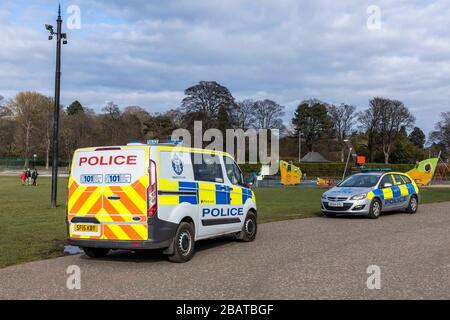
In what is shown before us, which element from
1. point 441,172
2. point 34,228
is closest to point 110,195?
point 34,228

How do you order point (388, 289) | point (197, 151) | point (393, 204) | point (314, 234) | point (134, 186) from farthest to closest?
point (393, 204), point (314, 234), point (197, 151), point (134, 186), point (388, 289)

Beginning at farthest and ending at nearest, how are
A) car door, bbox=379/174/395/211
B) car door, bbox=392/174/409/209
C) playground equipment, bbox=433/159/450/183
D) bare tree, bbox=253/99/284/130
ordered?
bare tree, bbox=253/99/284/130 → playground equipment, bbox=433/159/450/183 → car door, bbox=392/174/409/209 → car door, bbox=379/174/395/211

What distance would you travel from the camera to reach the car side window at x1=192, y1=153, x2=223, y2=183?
9.26 m

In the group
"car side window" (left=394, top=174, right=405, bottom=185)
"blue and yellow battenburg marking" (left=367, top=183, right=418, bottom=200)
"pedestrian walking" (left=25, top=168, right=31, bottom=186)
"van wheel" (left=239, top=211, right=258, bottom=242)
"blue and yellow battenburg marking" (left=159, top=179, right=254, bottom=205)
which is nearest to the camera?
"blue and yellow battenburg marking" (left=159, top=179, right=254, bottom=205)

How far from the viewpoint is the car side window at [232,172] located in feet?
34.4

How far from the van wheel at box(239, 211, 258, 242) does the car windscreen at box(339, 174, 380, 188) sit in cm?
635

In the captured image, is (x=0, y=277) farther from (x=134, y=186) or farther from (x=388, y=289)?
(x=388, y=289)

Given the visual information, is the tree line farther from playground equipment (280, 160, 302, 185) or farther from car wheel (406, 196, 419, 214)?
car wheel (406, 196, 419, 214)

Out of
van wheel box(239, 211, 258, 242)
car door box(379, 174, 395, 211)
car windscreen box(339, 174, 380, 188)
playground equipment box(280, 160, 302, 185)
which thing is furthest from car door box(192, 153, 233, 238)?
playground equipment box(280, 160, 302, 185)

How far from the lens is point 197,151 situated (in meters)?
9.41

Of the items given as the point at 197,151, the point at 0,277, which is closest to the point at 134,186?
the point at 197,151

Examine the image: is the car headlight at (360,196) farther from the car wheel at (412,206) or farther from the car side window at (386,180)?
the car wheel at (412,206)

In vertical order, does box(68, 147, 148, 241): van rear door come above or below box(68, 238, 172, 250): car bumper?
above
